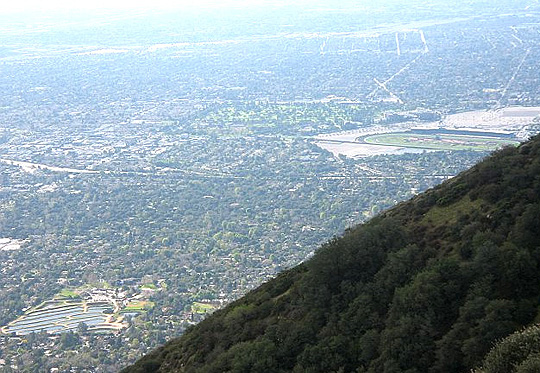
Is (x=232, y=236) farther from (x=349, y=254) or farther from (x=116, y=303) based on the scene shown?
(x=349, y=254)

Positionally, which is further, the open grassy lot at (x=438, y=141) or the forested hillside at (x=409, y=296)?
the open grassy lot at (x=438, y=141)

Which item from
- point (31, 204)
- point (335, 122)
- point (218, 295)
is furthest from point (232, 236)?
point (335, 122)

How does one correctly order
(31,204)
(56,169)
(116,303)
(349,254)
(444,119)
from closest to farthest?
(349,254) → (116,303) → (31,204) → (56,169) → (444,119)

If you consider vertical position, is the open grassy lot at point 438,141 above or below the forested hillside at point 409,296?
below

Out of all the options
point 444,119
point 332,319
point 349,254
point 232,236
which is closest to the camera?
point 332,319

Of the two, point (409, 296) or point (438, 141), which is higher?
point (409, 296)

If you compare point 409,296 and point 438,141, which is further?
point 438,141

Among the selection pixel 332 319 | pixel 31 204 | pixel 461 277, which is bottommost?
pixel 31 204

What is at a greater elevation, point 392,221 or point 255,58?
point 392,221
